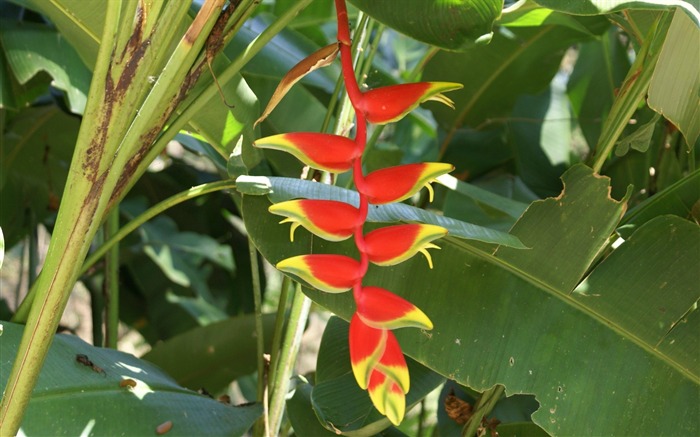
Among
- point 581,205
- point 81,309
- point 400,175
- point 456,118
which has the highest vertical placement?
point 400,175

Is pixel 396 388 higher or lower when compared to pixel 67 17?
lower

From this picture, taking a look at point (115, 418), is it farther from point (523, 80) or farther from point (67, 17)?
→ point (523, 80)

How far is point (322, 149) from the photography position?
18.4 inches

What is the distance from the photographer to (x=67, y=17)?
27.8 inches

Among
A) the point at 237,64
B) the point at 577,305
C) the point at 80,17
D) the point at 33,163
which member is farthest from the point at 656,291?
the point at 33,163

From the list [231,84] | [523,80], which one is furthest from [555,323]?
[523,80]

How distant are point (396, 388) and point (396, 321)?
45 millimetres

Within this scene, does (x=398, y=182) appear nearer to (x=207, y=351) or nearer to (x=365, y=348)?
(x=365, y=348)

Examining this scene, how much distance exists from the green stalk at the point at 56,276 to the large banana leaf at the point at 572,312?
19 centimetres

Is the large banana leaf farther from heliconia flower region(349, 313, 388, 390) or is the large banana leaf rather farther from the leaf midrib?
heliconia flower region(349, 313, 388, 390)

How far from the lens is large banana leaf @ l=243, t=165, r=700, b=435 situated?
0.64 m

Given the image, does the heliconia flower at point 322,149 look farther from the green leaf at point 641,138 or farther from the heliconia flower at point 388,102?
the green leaf at point 641,138

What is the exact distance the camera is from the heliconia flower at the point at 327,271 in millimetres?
454

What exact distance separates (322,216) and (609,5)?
0.70 feet
